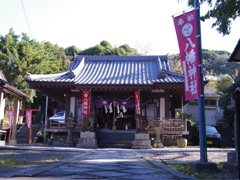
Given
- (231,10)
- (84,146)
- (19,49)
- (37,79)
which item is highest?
(19,49)

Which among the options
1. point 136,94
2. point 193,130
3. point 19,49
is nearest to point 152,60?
point 136,94

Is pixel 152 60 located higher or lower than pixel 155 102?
higher

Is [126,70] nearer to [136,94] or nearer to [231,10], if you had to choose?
[136,94]

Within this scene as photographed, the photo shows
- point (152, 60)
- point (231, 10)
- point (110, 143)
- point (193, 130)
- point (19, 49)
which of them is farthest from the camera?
point (19, 49)

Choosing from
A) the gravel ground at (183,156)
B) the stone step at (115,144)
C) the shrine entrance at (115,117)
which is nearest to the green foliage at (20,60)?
the shrine entrance at (115,117)

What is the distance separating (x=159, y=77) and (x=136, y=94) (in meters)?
2.03

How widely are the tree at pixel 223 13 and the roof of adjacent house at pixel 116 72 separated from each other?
20.4 feet

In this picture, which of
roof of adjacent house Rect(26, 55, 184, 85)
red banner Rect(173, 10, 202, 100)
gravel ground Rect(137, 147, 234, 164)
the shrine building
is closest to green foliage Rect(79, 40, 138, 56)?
roof of adjacent house Rect(26, 55, 184, 85)

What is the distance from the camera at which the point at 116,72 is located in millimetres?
17312

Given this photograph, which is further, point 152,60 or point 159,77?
point 152,60

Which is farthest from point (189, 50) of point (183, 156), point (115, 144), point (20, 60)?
point (20, 60)

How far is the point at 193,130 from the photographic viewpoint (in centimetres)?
2117

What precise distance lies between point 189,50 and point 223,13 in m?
2.77

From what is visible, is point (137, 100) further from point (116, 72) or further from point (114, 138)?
point (116, 72)
